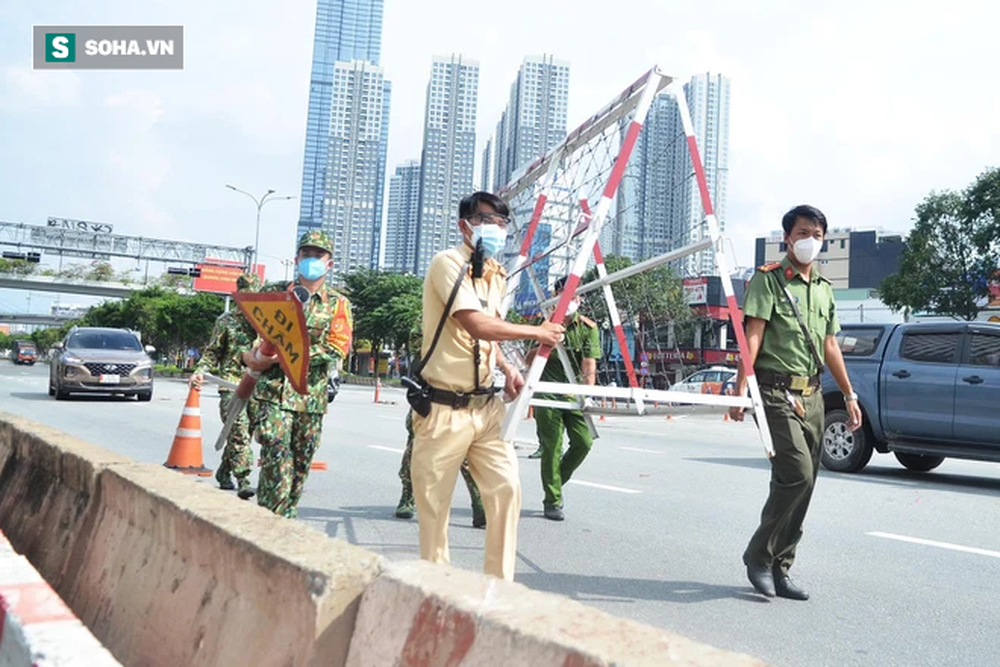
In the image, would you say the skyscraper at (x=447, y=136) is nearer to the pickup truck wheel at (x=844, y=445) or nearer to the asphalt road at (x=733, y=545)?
the pickup truck wheel at (x=844, y=445)

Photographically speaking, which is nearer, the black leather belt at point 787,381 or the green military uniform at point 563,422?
the black leather belt at point 787,381

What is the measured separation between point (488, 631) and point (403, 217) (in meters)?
78.3

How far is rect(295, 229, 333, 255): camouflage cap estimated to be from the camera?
14.1ft

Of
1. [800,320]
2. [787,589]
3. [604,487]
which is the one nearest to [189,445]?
[604,487]

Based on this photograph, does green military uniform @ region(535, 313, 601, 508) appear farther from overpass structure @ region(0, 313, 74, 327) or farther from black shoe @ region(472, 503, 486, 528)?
overpass structure @ region(0, 313, 74, 327)

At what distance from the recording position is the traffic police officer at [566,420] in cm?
602

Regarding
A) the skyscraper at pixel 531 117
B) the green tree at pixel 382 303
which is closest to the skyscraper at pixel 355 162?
the green tree at pixel 382 303

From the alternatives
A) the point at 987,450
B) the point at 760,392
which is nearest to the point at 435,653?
the point at 760,392

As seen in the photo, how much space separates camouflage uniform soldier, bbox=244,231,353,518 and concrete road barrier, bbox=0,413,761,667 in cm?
68

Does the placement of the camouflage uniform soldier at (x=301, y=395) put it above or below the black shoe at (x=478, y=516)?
above

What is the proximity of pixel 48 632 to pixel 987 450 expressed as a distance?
28.1 ft

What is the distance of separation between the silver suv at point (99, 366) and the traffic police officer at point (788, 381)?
1451 centimetres

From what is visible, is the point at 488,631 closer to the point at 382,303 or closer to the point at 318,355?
the point at 318,355

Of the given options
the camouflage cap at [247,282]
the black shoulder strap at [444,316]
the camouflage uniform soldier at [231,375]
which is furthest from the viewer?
the camouflage cap at [247,282]
